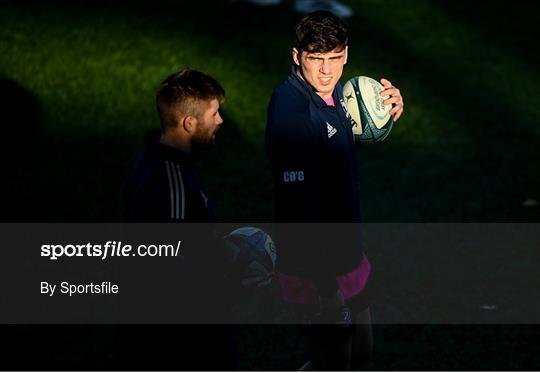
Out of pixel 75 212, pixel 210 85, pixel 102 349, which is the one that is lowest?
pixel 102 349

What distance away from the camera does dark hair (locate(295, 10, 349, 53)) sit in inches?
215

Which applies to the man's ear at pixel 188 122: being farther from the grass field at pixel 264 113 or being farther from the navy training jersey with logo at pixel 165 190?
the grass field at pixel 264 113

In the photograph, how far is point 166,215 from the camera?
15.6 feet

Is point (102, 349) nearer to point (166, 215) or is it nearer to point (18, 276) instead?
point (18, 276)

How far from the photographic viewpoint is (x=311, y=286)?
18.5 feet

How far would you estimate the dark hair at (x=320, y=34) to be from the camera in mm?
5469

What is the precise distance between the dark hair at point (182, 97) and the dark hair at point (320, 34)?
0.77m

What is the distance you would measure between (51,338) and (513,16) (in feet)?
28.9

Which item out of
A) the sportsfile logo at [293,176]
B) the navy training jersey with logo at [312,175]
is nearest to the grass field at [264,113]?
the navy training jersey with logo at [312,175]

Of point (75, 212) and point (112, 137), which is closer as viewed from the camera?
point (75, 212)

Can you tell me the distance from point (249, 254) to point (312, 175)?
20.3 inches

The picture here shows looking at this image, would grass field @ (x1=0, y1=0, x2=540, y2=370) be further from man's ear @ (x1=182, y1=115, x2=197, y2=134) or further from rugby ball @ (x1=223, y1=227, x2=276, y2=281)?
man's ear @ (x1=182, y1=115, x2=197, y2=134)

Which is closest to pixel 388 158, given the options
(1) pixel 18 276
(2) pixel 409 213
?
(2) pixel 409 213

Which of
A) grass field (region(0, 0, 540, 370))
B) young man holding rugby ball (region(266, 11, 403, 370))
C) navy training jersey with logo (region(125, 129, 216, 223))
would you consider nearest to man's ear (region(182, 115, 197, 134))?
navy training jersey with logo (region(125, 129, 216, 223))
